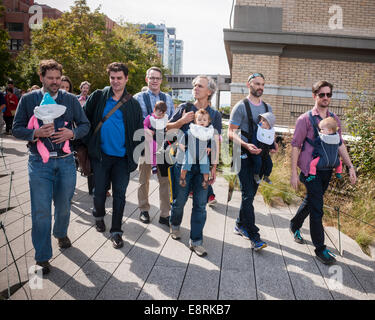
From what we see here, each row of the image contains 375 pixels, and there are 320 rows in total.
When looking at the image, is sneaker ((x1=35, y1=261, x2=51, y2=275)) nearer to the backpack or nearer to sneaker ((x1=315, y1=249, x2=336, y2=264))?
sneaker ((x1=315, y1=249, x2=336, y2=264))

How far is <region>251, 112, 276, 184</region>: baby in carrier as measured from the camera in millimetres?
3742

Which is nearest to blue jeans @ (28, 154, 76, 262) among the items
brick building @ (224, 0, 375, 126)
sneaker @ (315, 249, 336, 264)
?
sneaker @ (315, 249, 336, 264)

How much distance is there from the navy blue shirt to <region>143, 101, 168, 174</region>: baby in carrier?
61 centimetres

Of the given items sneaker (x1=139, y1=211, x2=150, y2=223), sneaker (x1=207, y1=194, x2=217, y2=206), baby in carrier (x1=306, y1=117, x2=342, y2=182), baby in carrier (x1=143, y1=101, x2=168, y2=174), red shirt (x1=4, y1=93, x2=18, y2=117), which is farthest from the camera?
red shirt (x1=4, y1=93, x2=18, y2=117)

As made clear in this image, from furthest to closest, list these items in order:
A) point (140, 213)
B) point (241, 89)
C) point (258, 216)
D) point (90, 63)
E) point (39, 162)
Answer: point (90, 63) → point (241, 89) → point (258, 216) → point (140, 213) → point (39, 162)

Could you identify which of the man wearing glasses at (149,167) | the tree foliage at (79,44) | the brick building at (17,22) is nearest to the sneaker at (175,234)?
the man wearing glasses at (149,167)

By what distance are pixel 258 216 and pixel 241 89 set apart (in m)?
6.80

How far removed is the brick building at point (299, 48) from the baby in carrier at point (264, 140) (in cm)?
748

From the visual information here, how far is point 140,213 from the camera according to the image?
4.94 meters

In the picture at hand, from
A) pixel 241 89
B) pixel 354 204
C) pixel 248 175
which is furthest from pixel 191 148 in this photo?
pixel 241 89

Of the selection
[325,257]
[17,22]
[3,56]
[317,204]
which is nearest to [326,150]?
[317,204]

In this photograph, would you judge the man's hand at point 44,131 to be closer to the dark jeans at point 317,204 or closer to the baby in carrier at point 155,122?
the baby in carrier at point 155,122

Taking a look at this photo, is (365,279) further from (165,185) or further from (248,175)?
(165,185)

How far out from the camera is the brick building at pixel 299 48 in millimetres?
10812
